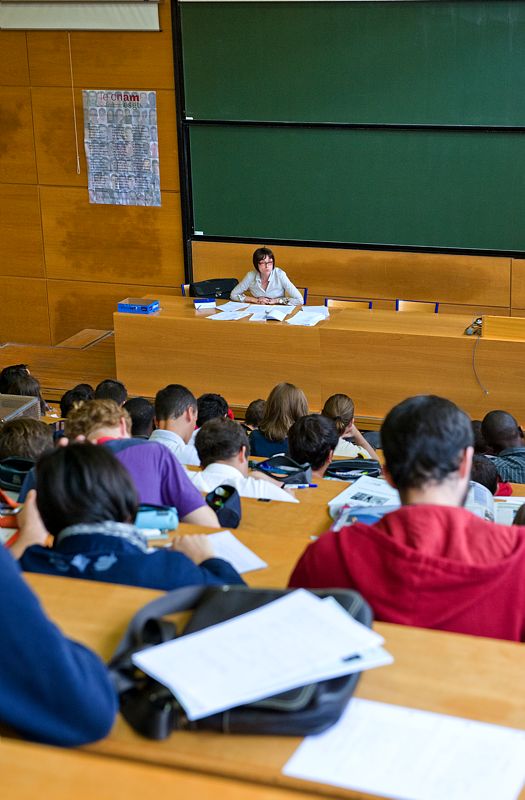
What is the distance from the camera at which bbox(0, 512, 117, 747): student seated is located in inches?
53.4

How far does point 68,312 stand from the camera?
30.2ft

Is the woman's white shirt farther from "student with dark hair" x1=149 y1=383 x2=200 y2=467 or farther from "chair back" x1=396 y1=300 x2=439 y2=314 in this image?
"student with dark hair" x1=149 y1=383 x2=200 y2=467

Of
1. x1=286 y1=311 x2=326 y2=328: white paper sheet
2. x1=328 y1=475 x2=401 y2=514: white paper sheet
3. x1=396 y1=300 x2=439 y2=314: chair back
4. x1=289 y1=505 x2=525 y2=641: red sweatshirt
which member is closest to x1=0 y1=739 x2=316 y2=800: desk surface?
x1=289 y1=505 x2=525 y2=641: red sweatshirt

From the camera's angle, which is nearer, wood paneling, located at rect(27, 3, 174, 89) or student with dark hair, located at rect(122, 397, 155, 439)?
student with dark hair, located at rect(122, 397, 155, 439)

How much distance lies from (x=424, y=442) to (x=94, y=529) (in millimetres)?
693

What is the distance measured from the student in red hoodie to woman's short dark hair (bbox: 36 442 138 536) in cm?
39

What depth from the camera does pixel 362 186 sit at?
8.09 meters

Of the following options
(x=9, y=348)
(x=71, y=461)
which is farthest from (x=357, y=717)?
(x=9, y=348)

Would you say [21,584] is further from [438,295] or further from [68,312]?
[68,312]

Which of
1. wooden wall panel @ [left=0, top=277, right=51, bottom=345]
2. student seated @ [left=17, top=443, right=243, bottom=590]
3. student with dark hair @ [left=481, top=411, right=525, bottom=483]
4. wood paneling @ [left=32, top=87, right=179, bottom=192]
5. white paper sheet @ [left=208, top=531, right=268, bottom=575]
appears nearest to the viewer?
student seated @ [left=17, top=443, right=243, bottom=590]

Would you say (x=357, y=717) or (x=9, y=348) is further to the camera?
(x=9, y=348)

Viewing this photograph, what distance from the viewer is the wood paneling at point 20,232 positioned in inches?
355

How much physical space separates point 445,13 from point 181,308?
3054 mm

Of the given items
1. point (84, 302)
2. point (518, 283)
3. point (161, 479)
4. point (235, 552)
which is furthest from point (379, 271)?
point (235, 552)
